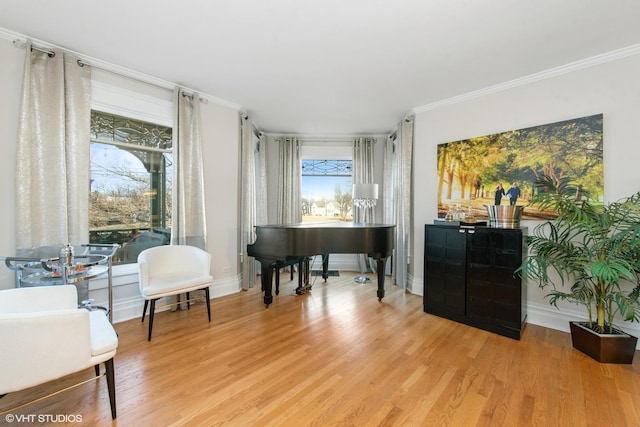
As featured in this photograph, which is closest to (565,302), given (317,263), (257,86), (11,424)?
(317,263)

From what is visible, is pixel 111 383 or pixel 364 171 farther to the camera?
pixel 364 171

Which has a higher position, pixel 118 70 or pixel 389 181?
pixel 118 70

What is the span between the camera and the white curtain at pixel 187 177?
3277mm

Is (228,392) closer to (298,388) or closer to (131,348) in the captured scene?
(298,388)

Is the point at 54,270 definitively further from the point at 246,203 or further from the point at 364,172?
the point at 364,172

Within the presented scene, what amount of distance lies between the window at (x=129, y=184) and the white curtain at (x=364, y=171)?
3262mm

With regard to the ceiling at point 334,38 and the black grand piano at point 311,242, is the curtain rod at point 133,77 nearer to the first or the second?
the ceiling at point 334,38

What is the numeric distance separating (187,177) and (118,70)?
132cm

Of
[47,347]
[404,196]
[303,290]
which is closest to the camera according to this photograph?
[47,347]

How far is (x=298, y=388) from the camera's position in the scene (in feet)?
6.04

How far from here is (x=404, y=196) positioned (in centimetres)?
407

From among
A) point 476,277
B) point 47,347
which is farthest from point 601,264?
point 47,347

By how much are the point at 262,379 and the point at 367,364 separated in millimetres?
833

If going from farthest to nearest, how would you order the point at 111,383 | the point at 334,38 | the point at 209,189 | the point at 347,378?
the point at 209,189, the point at 334,38, the point at 347,378, the point at 111,383
